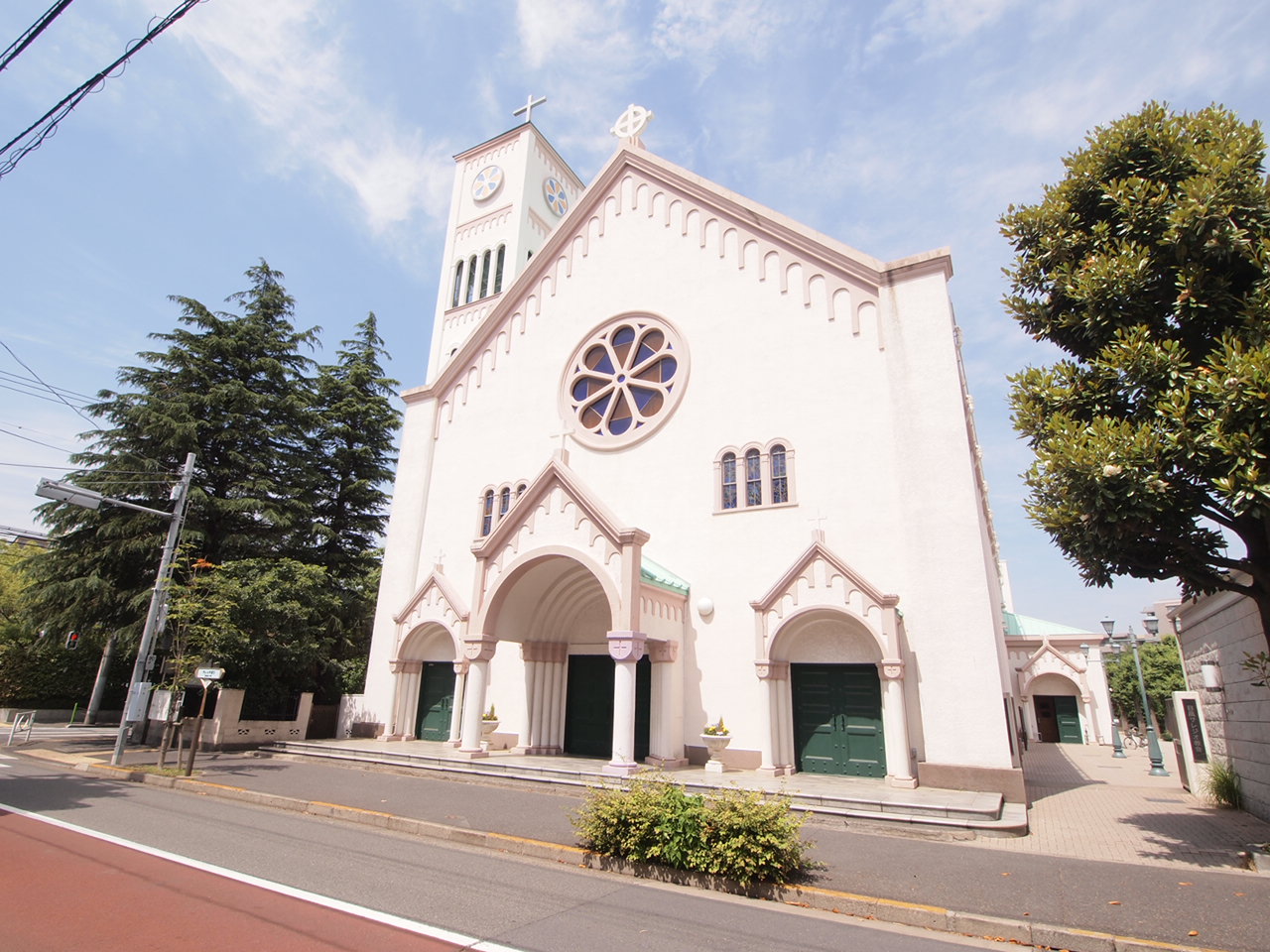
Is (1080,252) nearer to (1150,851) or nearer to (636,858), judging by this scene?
(1150,851)

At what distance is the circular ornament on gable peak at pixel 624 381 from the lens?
1880 cm

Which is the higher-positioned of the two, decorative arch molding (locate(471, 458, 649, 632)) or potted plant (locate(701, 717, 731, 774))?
decorative arch molding (locate(471, 458, 649, 632))

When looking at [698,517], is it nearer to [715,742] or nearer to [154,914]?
[715,742]

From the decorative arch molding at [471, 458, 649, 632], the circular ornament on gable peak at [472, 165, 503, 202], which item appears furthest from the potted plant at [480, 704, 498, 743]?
the circular ornament on gable peak at [472, 165, 503, 202]

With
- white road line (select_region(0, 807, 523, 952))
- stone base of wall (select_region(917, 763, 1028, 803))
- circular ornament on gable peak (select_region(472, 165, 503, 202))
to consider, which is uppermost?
circular ornament on gable peak (select_region(472, 165, 503, 202))

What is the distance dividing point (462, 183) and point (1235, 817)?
1459 inches

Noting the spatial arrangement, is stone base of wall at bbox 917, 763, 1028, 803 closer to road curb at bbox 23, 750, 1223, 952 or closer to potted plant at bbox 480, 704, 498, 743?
road curb at bbox 23, 750, 1223, 952

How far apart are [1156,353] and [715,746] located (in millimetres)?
10713

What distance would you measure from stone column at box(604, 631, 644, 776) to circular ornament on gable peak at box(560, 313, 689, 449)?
6.31 metres

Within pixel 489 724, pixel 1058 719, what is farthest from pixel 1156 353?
pixel 1058 719

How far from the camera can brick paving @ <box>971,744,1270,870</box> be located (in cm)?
902

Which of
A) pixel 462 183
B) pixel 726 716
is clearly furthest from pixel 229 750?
pixel 462 183

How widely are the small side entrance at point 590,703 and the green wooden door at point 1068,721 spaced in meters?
26.1

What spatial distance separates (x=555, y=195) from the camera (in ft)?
116
